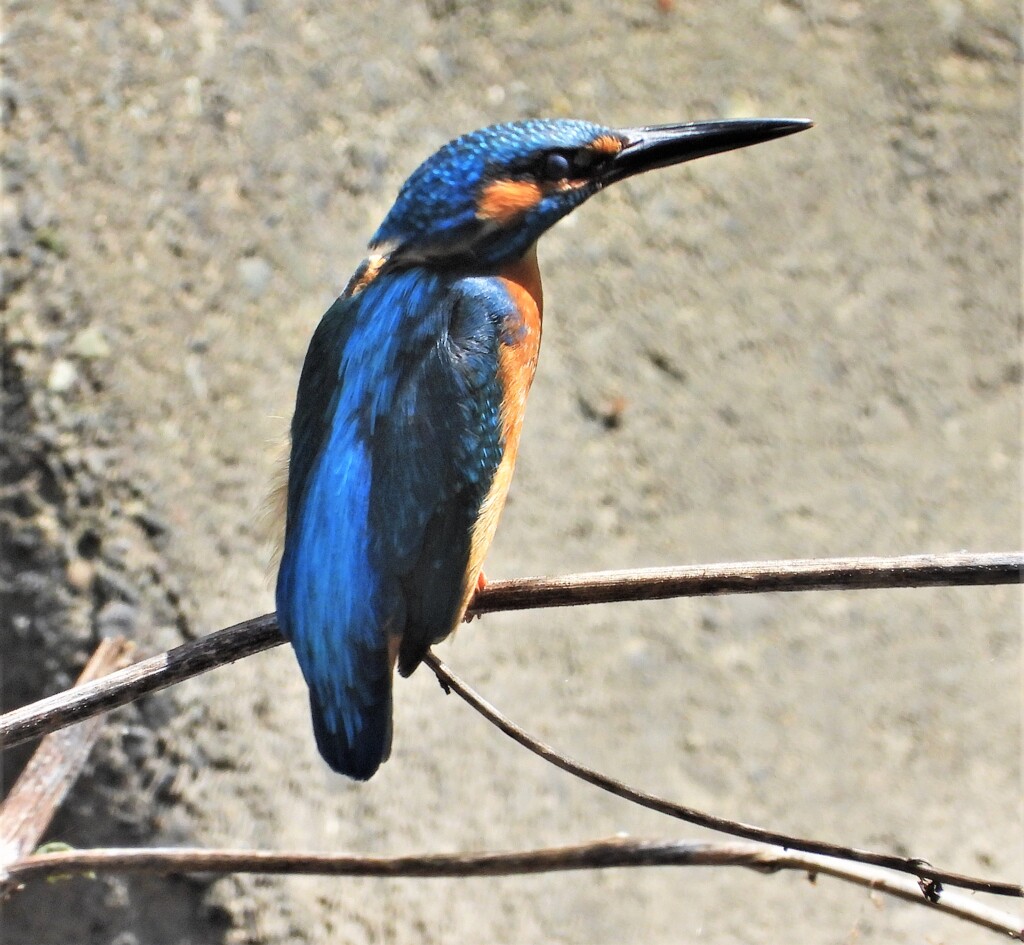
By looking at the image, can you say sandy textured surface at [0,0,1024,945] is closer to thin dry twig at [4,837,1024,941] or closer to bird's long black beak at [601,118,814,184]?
thin dry twig at [4,837,1024,941]

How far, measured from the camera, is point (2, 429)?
261cm

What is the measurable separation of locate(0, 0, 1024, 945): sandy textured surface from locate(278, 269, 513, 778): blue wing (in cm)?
89

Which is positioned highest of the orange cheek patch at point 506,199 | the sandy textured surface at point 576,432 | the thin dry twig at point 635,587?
the orange cheek patch at point 506,199

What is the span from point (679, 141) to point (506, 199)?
341 millimetres

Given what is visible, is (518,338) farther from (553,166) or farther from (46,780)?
(46,780)

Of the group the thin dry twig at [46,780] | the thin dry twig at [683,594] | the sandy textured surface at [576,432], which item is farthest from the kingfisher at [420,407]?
the sandy textured surface at [576,432]

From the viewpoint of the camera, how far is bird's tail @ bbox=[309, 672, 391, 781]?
1.69m

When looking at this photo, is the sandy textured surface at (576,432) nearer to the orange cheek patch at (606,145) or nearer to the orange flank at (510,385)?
the orange flank at (510,385)

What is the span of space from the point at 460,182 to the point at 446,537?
60cm

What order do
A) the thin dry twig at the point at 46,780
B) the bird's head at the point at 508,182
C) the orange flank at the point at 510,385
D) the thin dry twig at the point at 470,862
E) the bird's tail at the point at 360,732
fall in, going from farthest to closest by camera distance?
the bird's head at the point at 508,182, the orange flank at the point at 510,385, the thin dry twig at the point at 46,780, the bird's tail at the point at 360,732, the thin dry twig at the point at 470,862

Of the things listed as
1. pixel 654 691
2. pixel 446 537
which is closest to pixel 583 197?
pixel 446 537

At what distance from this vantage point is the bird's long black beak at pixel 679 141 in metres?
2.13

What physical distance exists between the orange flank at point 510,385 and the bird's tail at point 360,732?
0.73ft

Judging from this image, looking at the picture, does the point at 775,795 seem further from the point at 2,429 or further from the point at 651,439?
the point at 2,429
